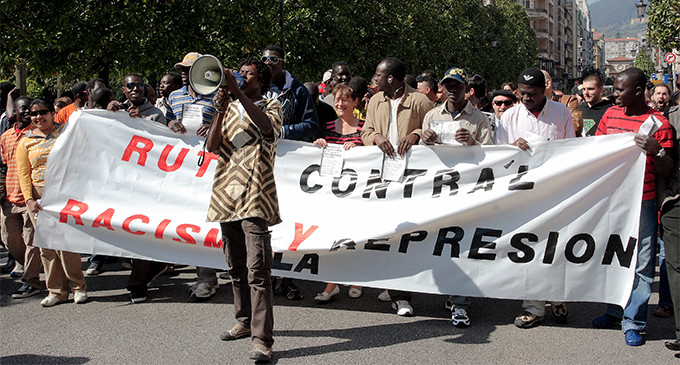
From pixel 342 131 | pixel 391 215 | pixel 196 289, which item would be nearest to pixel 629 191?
pixel 391 215

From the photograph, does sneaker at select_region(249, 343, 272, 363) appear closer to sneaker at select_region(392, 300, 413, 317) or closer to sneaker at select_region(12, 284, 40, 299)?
sneaker at select_region(392, 300, 413, 317)

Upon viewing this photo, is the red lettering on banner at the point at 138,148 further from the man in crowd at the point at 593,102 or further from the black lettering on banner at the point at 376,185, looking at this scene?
the man in crowd at the point at 593,102

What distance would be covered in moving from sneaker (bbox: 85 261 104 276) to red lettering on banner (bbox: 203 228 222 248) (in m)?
2.34

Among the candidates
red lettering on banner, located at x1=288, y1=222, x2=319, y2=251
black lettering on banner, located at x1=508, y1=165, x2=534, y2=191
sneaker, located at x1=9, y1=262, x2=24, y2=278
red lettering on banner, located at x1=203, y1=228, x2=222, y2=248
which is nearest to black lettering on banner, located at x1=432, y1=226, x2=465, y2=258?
black lettering on banner, located at x1=508, y1=165, x2=534, y2=191

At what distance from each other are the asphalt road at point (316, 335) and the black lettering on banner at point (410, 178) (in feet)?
3.36

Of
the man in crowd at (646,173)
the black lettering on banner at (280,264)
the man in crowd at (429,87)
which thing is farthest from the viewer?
the man in crowd at (429,87)

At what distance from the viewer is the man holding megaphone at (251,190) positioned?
16.0ft

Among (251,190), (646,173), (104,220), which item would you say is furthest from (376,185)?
(104,220)

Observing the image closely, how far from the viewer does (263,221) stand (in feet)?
16.2

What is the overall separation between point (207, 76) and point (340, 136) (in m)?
2.28

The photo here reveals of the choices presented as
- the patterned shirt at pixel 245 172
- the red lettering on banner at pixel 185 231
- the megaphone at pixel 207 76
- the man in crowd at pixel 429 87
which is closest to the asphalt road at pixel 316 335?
the red lettering on banner at pixel 185 231

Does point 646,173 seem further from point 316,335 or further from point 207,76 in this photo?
point 207,76

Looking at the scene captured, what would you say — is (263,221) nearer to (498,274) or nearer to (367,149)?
(367,149)

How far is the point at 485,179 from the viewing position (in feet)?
18.9
